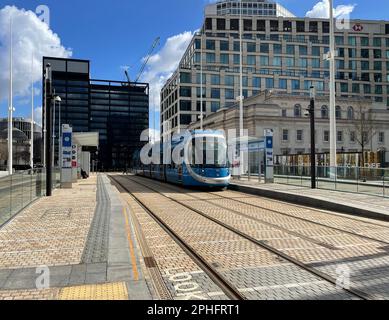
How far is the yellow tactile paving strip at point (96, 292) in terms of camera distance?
17.7 feet

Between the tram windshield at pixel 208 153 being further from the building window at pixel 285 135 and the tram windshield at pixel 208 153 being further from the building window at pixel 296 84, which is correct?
the building window at pixel 296 84

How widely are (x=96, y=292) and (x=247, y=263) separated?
9.76ft

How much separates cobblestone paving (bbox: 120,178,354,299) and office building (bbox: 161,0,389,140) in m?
88.8

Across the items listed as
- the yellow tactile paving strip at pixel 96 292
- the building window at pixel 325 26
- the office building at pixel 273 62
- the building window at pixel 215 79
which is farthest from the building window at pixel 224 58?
the yellow tactile paving strip at pixel 96 292

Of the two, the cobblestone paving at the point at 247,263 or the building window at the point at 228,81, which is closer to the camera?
the cobblestone paving at the point at 247,263

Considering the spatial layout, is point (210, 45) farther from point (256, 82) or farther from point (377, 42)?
point (377, 42)

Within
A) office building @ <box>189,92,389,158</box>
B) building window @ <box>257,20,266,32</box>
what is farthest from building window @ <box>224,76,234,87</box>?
office building @ <box>189,92,389,158</box>

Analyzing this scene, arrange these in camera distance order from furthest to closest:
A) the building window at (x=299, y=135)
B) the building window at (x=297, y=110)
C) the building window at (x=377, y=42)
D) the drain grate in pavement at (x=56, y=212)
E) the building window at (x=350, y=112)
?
the building window at (x=377, y=42) < the building window at (x=350, y=112) < the building window at (x=297, y=110) < the building window at (x=299, y=135) < the drain grate in pavement at (x=56, y=212)

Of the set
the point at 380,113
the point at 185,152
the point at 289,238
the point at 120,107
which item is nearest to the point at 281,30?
the point at 380,113

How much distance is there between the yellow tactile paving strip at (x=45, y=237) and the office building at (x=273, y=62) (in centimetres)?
8676

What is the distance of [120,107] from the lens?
130750 millimetres

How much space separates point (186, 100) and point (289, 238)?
93.2 metres
